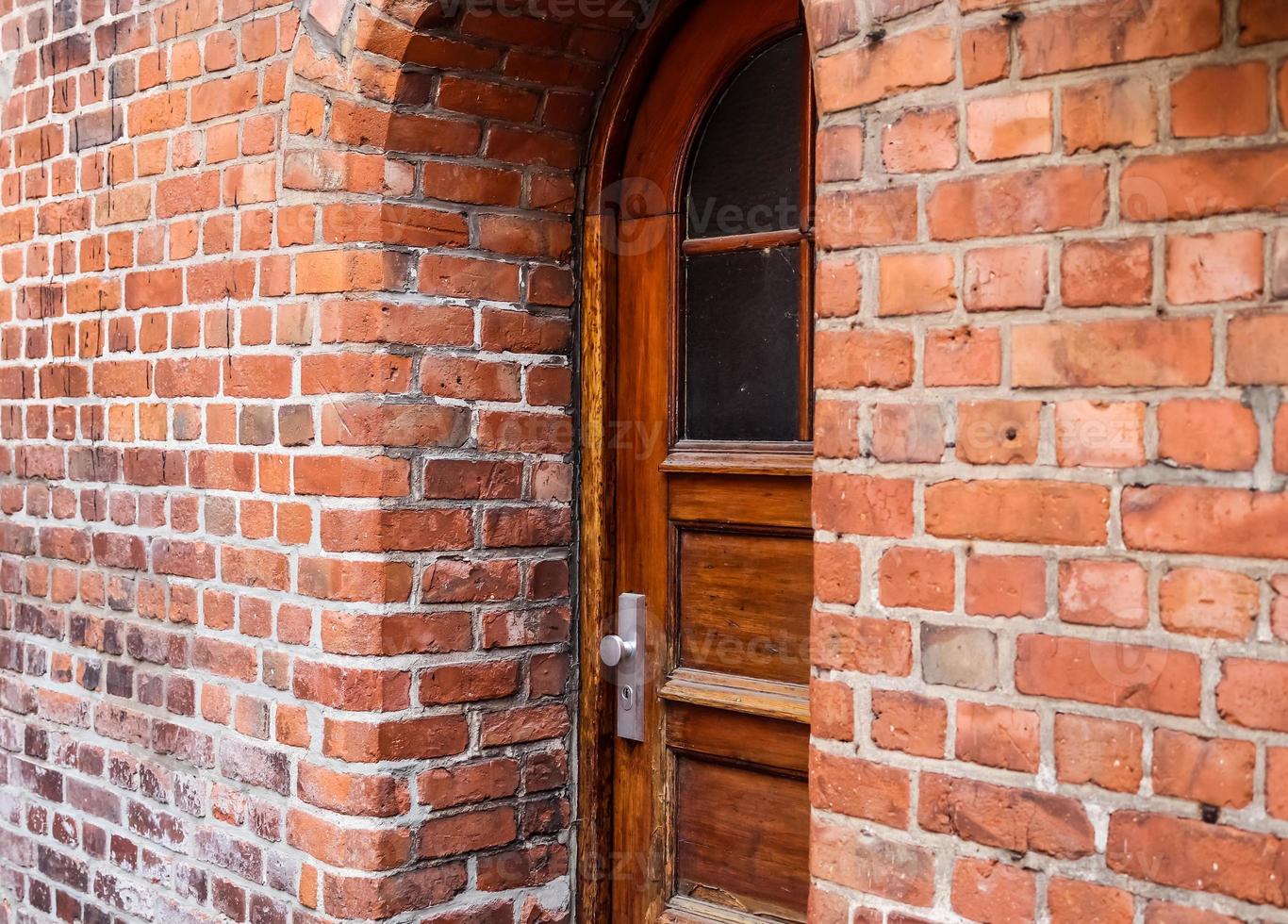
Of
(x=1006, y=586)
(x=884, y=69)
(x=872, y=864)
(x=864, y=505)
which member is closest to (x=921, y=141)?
(x=884, y=69)

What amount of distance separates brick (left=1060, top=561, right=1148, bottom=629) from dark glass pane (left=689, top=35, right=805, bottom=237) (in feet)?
3.15

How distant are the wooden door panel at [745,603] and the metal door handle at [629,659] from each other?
0.10 meters

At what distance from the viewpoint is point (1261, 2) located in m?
1.41

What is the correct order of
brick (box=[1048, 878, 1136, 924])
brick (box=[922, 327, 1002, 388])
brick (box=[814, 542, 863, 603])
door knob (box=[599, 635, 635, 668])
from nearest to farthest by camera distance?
1. brick (box=[1048, 878, 1136, 924])
2. brick (box=[922, 327, 1002, 388])
3. brick (box=[814, 542, 863, 603])
4. door knob (box=[599, 635, 635, 668])

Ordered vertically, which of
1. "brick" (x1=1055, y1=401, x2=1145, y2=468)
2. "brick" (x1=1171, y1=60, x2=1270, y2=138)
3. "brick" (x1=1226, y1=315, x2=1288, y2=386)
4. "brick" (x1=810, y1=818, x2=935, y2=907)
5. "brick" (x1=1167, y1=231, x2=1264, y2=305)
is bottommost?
"brick" (x1=810, y1=818, x2=935, y2=907)

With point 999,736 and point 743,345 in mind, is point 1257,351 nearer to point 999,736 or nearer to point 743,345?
point 999,736

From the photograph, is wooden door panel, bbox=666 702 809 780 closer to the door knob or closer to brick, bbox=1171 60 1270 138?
the door knob

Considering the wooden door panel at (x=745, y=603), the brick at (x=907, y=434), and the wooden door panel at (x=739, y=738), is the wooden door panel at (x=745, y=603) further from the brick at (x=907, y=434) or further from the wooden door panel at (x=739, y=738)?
the brick at (x=907, y=434)

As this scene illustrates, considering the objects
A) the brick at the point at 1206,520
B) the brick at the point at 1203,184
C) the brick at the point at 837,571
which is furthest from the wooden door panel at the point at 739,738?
the brick at the point at 1203,184

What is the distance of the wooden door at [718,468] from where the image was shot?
2291 mm

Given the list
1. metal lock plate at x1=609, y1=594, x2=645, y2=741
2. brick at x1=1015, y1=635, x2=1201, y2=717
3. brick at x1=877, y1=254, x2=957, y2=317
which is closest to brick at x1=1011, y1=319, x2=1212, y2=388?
brick at x1=877, y1=254, x2=957, y2=317

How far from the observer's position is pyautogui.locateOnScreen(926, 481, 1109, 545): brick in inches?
60.3

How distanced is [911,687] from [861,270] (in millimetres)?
568

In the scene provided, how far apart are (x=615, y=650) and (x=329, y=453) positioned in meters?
0.68
